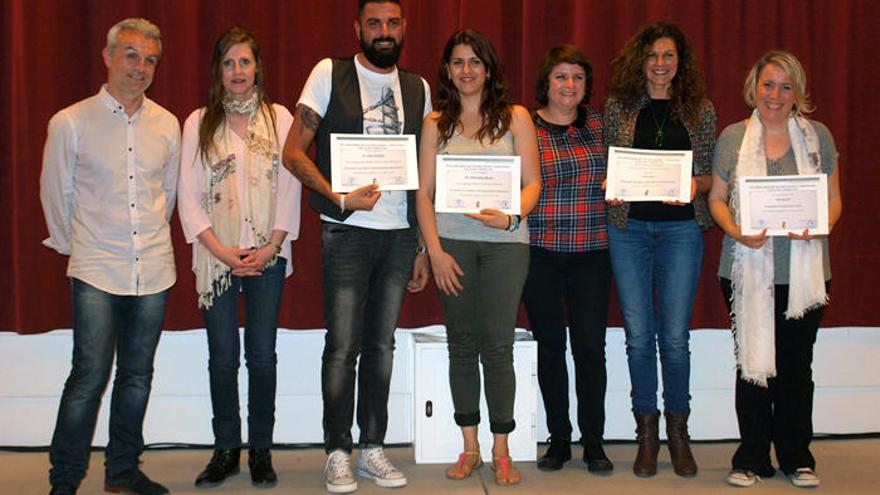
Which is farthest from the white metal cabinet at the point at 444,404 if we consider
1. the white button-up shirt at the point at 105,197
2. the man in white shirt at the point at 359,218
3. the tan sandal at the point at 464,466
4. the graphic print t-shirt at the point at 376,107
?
the white button-up shirt at the point at 105,197

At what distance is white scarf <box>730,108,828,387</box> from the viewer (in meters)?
3.53

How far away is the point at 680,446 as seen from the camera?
3.76 m

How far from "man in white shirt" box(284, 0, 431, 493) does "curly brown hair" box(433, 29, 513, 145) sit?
4.7 inches

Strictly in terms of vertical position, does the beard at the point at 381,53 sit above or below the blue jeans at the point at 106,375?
above

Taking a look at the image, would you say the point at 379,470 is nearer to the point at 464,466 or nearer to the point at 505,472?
the point at 464,466

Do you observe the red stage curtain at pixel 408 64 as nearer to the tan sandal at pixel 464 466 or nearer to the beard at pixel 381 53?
the beard at pixel 381 53

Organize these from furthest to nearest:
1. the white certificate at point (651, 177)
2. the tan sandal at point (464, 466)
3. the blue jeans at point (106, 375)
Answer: the tan sandal at point (464, 466), the white certificate at point (651, 177), the blue jeans at point (106, 375)

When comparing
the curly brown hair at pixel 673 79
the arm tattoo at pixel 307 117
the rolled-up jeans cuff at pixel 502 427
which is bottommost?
the rolled-up jeans cuff at pixel 502 427

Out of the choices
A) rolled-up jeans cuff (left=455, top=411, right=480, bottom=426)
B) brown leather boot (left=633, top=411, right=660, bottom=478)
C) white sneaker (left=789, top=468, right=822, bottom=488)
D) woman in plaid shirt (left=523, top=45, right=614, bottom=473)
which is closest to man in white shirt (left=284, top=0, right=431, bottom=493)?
rolled-up jeans cuff (left=455, top=411, right=480, bottom=426)

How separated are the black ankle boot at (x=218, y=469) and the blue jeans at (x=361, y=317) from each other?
45cm

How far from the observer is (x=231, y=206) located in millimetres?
3523

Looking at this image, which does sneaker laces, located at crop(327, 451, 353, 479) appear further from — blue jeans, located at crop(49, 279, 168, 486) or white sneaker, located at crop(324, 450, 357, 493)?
blue jeans, located at crop(49, 279, 168, 486)

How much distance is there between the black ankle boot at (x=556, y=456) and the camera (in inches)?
151

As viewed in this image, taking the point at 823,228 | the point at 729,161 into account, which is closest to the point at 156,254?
the point at 729,161
